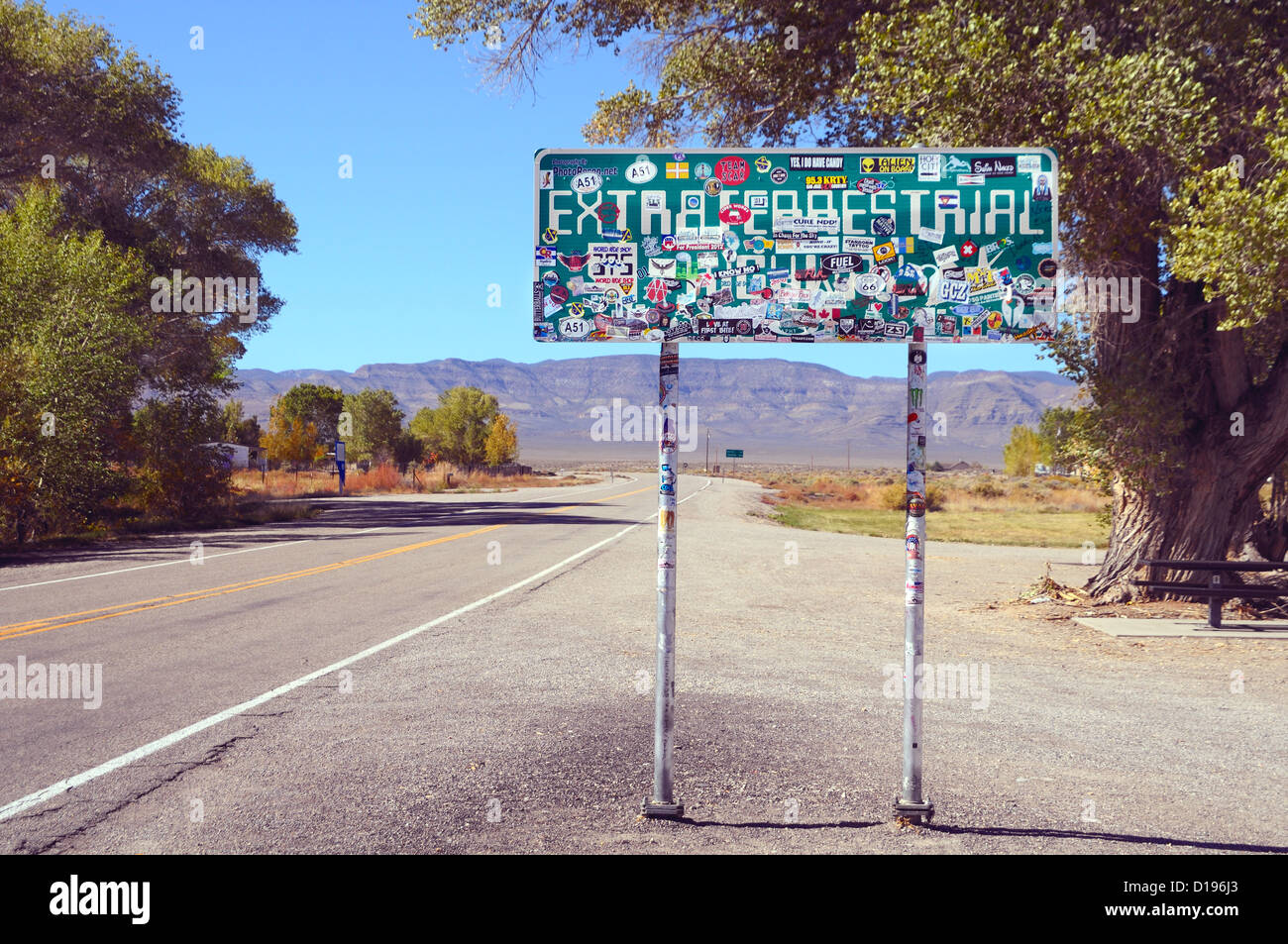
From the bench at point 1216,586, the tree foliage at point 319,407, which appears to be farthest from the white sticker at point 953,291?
the tree foliage at point 319,407

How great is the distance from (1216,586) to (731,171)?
1000 cm

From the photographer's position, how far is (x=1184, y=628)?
11547 millimetres

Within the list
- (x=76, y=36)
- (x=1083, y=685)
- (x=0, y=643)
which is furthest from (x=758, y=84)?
(x=76, y=36)

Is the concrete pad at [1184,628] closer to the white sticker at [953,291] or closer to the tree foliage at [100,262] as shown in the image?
the white sticker at [953,291]

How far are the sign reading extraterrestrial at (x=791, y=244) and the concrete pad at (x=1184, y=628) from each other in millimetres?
8258

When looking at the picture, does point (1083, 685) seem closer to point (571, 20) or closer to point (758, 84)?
point (758, 84)

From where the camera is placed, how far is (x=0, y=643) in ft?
30.3

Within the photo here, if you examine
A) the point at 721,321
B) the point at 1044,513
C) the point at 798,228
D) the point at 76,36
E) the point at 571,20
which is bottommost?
the point at 1044,513

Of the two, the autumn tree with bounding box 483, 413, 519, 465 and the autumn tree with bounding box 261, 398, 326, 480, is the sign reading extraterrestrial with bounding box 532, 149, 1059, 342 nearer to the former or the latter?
the autumn tree with bounding box 261, 398, 326, 480

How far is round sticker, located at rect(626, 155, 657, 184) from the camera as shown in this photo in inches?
191

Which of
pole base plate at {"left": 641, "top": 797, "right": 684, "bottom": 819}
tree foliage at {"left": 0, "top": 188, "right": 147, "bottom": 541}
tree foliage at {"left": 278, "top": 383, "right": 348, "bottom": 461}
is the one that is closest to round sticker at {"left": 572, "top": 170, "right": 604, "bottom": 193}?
pole base plate at {"left": 641, "top": 797, "right": 684, "bottom": 819}

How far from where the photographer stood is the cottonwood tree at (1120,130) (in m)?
9.88

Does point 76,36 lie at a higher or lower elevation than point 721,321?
Answer: higher
